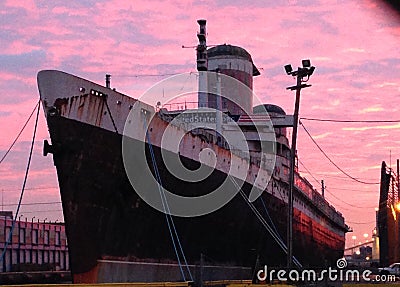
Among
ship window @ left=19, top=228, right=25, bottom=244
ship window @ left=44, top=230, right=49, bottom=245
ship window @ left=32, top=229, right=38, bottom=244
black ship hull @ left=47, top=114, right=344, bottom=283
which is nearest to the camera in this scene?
black ship hull @ left=47, top=114, right=344, bottom=283

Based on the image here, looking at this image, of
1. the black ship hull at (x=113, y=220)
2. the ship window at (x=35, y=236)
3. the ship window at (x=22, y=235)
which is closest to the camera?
the black ship hull at (x=113, y=220)

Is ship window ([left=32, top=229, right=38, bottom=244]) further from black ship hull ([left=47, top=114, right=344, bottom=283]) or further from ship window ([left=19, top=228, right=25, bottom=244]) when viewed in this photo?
black ship hull ([left=47, top=114, right=344, bottom=283])

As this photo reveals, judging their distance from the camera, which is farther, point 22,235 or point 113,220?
point 22,235

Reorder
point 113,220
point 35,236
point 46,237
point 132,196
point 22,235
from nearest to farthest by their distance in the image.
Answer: point 113,220, point 132,196, point 22,235, point 35,236, point 46,237

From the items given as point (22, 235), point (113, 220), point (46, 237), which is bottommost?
point (46, 237)

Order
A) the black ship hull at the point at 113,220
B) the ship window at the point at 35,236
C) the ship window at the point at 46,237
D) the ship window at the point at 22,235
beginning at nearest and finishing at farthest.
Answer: the black ship hull at the point at 113,220
the ship window at the point at 22,235
the ship window at the point at 35,236
the ship window at the point at 46,237

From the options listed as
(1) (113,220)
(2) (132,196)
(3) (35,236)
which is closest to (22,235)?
(3) (35,236)

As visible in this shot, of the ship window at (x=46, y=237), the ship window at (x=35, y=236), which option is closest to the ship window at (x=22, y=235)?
the ship window at (x=35, y=236)

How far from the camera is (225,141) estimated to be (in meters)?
33.8

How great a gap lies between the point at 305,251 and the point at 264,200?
12.8 m

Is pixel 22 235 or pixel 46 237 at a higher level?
pixel 22 235

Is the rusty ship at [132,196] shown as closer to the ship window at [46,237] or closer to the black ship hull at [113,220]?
the black ship hull at [113,220]

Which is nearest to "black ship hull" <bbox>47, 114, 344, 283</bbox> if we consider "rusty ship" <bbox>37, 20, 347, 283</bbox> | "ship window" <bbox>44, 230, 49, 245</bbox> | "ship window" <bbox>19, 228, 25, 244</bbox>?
"rusty ship" <bbox>37, 20, 347, 283</bbox>

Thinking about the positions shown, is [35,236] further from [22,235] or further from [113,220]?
[113,220]
